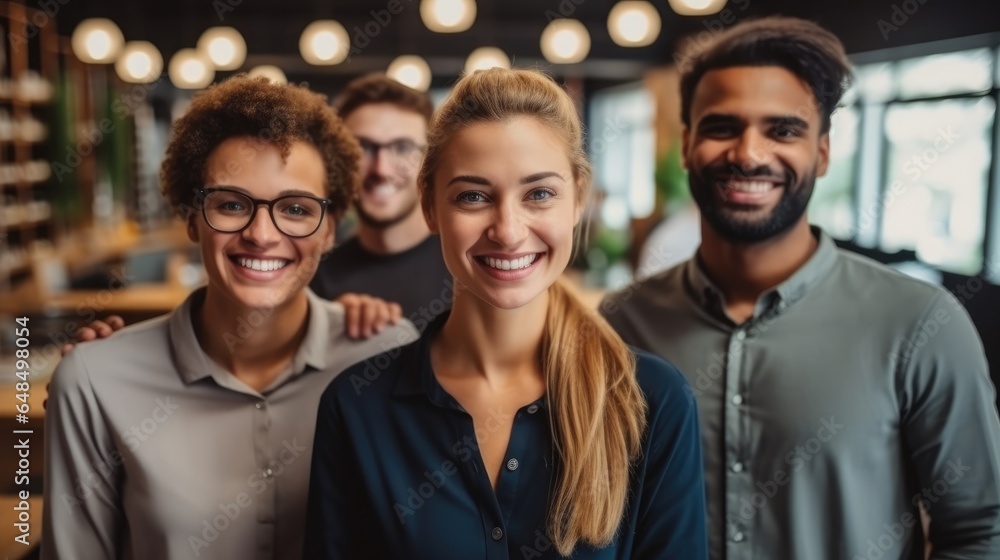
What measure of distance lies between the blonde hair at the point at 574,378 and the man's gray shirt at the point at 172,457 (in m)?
0.61

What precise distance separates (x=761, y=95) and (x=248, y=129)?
112 cm

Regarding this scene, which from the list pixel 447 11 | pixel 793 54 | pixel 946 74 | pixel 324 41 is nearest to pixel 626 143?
pixel 946 74

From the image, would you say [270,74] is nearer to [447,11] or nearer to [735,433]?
[735,433]

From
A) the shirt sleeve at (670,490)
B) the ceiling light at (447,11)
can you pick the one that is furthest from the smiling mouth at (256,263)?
the ceiling light at (447,11)

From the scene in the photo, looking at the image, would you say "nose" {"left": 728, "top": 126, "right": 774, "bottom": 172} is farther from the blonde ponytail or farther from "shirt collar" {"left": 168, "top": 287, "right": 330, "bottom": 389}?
"shirt collar" {"left": 168, "top": 287, "right": 330, "bottom": 389}

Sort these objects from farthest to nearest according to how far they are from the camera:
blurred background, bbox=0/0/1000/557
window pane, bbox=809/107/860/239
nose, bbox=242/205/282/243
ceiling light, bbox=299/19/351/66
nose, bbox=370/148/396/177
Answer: window pane, bbox=809/107/860/239 < ceiling light, bbox=299/19/351/66 < blurred background, bbox=0/0/1000/557 < nose, bbox=370/148/396/177 < nose, bbox=242/205/282/243

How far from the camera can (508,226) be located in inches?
59.4

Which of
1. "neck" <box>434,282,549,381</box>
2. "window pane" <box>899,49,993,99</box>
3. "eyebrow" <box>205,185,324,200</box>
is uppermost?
"window pane" <box>899,49,993,99</box>

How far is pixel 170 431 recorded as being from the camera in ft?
6.03

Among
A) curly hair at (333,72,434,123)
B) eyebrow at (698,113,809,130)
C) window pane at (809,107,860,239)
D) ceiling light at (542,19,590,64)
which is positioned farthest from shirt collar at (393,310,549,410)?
window pane at (809,107,860,239)

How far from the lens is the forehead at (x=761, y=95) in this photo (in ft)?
6.40

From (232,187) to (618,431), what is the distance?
0.92 m

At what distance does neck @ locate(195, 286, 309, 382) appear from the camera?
191 centimetres

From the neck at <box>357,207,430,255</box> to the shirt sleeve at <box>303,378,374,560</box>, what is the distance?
1335 millimetres
